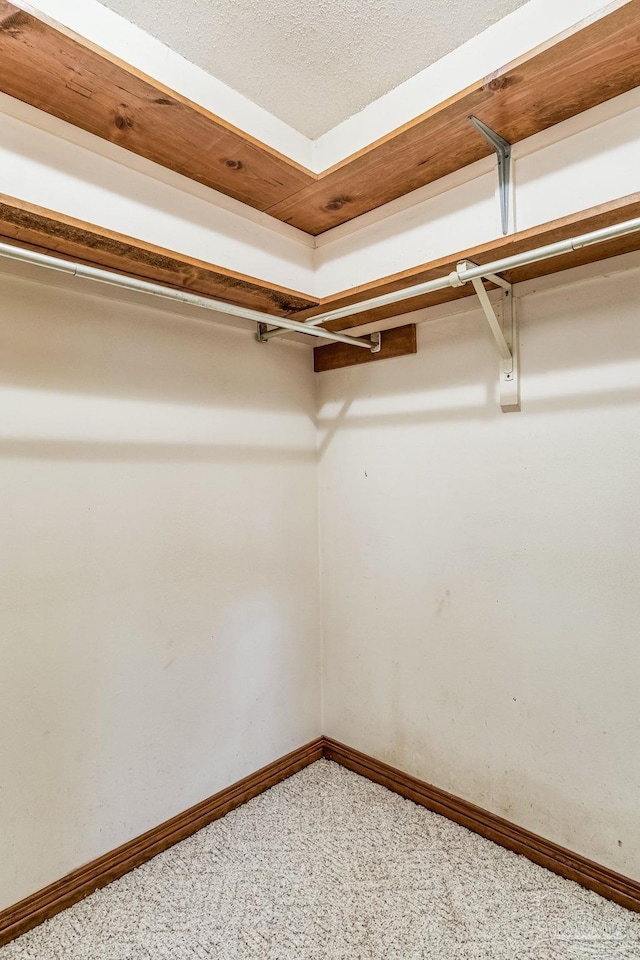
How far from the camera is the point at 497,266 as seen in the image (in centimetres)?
144

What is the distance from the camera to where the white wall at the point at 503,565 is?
1.59 metres

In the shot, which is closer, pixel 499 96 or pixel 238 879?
pixel 499 96

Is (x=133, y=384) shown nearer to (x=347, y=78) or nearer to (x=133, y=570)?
(x=133, y=570)

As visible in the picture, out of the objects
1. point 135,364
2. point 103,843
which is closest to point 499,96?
point 135,364

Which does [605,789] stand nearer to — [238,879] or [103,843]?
[238,879]

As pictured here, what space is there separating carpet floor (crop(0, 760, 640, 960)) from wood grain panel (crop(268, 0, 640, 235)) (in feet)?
7.69

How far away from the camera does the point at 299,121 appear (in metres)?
1.83

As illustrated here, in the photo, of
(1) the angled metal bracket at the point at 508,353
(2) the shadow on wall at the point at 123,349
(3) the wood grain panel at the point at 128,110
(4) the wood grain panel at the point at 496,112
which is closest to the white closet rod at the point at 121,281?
(2) the shadow on wall at the point at 123,349

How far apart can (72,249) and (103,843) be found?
189 centimetres

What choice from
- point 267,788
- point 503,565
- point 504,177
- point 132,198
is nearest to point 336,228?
point 504,177

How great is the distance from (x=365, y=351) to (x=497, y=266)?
0.90m

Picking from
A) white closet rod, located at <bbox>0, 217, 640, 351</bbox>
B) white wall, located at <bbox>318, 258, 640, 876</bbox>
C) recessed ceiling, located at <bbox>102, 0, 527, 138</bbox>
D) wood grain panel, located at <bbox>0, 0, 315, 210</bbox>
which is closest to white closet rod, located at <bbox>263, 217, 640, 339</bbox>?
white closet rod, located at <bbox>0, 217, 640, 351</bbox>

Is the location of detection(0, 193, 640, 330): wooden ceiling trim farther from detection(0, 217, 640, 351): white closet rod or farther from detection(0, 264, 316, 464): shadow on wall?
detection(0, 264, 316, 464): shadow on wall

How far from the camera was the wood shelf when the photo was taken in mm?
1213
